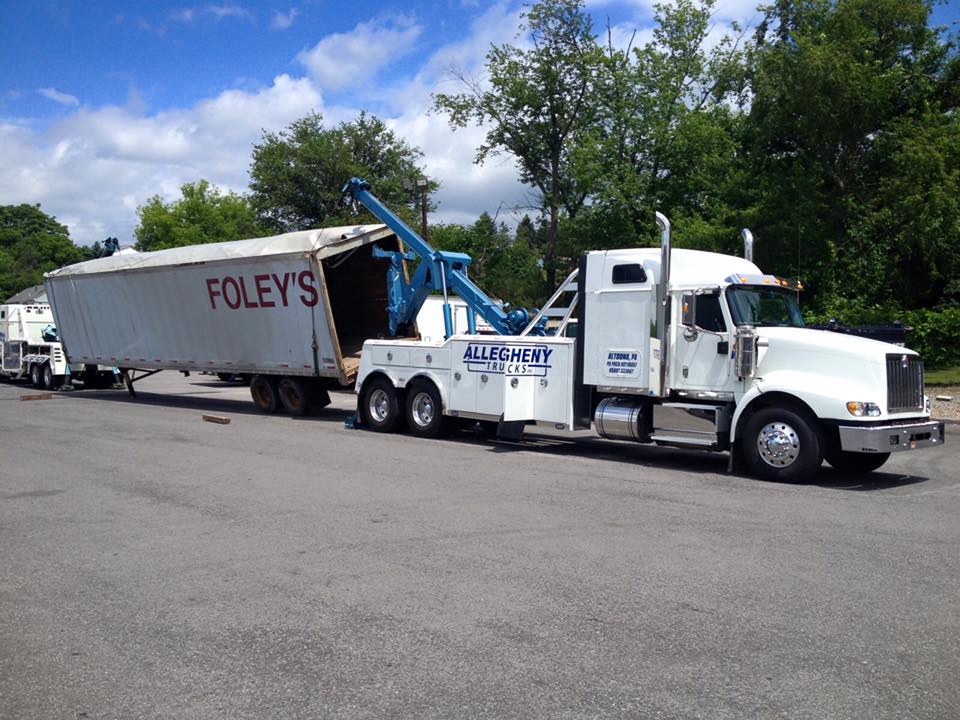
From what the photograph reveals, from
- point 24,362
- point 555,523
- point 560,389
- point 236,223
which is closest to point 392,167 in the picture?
A: point 236,223

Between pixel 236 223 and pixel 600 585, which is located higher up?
pixel 236 223

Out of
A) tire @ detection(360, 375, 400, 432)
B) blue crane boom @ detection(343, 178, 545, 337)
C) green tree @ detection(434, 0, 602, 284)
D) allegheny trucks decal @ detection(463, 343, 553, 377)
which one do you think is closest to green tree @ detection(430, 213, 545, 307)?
green tree @ detection(434, 0, 602, 284)

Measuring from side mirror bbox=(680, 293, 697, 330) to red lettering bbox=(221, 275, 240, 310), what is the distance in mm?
11395

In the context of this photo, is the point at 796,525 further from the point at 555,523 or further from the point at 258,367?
the point at 258,367

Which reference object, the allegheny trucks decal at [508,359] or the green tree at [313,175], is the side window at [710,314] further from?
the green tree at [313,175]

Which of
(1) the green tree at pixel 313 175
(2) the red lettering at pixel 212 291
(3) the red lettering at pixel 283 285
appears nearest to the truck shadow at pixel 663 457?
(3) the red lettering at pixel 283 285

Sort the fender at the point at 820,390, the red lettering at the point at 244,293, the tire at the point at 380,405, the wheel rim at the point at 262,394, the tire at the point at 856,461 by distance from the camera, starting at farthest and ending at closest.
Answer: the wheel rim at the point at 262,394, the red lettering at the point at 244,293, the tire at the point at 380,405, the tire at the point at 856,461, the fender at the point at 820,390

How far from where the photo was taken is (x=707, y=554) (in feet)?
24.5

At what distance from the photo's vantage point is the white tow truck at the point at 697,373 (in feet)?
36.0

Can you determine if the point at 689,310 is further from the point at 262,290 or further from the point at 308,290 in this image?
the point at 262,290

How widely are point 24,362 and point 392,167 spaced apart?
35.0m

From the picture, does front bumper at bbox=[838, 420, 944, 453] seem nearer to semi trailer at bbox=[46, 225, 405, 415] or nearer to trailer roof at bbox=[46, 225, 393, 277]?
semi trailer at bbox=[46, 225, 405, 415]

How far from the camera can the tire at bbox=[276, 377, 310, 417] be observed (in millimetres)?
20141

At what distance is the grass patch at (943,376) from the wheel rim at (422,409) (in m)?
11.8
